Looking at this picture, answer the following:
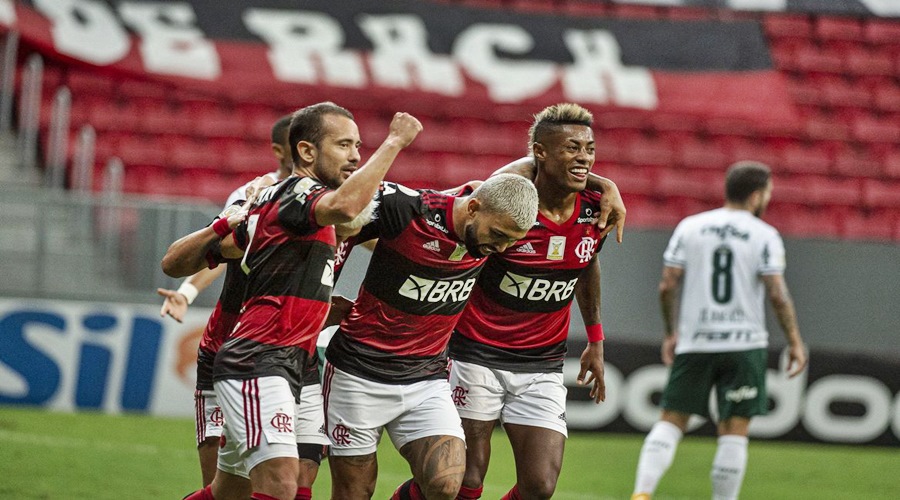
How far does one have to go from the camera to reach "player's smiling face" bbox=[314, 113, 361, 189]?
4.33 meters

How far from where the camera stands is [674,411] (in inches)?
273

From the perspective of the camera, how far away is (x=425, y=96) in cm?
1378

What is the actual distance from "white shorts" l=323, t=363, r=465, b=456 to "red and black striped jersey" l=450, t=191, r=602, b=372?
0.57 metres

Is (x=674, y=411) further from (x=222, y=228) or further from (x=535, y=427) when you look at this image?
(x=222, y=228)

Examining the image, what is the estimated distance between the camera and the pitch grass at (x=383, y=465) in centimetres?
704

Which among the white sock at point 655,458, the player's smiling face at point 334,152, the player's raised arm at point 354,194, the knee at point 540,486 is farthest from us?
the white sock at point 655,458

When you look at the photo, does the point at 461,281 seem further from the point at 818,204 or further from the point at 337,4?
the point at 818,204

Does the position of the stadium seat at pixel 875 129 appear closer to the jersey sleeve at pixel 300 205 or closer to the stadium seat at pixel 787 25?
the stadium seat at pixel 787 25

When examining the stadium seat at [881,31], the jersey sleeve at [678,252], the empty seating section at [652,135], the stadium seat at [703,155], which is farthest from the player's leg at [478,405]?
the stadium seat at [881,31]

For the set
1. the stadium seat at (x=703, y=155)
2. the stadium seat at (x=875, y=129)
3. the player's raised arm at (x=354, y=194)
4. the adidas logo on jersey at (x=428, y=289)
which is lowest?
the adidas logo on jersey at (x=428, y=289)

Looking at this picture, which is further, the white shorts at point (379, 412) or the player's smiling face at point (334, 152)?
the white shorts at point (379, 412)

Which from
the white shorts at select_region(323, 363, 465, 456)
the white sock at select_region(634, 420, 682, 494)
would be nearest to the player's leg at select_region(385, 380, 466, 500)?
the white shorts at select_region(323, 363, 465, 456)

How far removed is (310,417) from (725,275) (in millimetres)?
3245

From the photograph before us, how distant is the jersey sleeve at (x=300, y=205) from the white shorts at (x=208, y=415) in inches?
39.9
